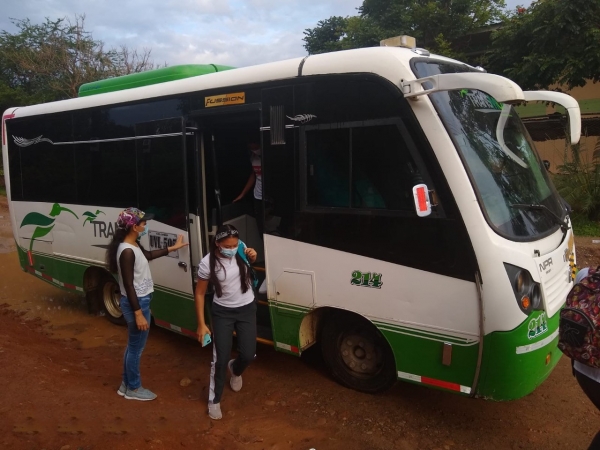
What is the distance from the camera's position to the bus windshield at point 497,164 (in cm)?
350

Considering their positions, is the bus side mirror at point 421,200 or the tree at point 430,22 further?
the tree at point 430,22

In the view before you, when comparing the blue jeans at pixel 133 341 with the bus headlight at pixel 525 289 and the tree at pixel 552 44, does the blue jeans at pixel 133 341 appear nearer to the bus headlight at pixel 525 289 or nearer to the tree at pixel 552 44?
the bus headlight at pixel 525 289

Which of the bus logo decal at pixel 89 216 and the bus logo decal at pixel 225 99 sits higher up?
the bus logo decal at pixel 225 99

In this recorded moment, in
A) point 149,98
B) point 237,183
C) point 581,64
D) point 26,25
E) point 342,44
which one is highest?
point 26,25

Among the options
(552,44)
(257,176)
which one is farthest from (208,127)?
(552,44)

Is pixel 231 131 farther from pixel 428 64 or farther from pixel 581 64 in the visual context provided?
pixel 581 64

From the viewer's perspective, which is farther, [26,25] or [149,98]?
[26,25]

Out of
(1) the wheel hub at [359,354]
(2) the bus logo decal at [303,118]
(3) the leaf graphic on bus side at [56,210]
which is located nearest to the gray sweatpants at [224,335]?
(1) the wheel hub at [359,354]

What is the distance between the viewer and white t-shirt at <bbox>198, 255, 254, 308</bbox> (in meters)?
4.00

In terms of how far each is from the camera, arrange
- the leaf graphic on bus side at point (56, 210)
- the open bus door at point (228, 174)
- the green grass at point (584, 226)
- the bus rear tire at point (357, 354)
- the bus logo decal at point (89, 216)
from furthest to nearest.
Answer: the green grass at point (584, 226)
the leaf graphic on bus side at point (56, 210)
the bus logo decal at point (89, 216)
the open bus door at point (228, 174)
the bus rear tire at point (357, 354)

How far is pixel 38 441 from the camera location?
11.7ft

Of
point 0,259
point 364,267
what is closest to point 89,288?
point 364,267

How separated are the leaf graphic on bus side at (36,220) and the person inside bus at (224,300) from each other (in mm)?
3923

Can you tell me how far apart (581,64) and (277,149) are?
31.8ft
